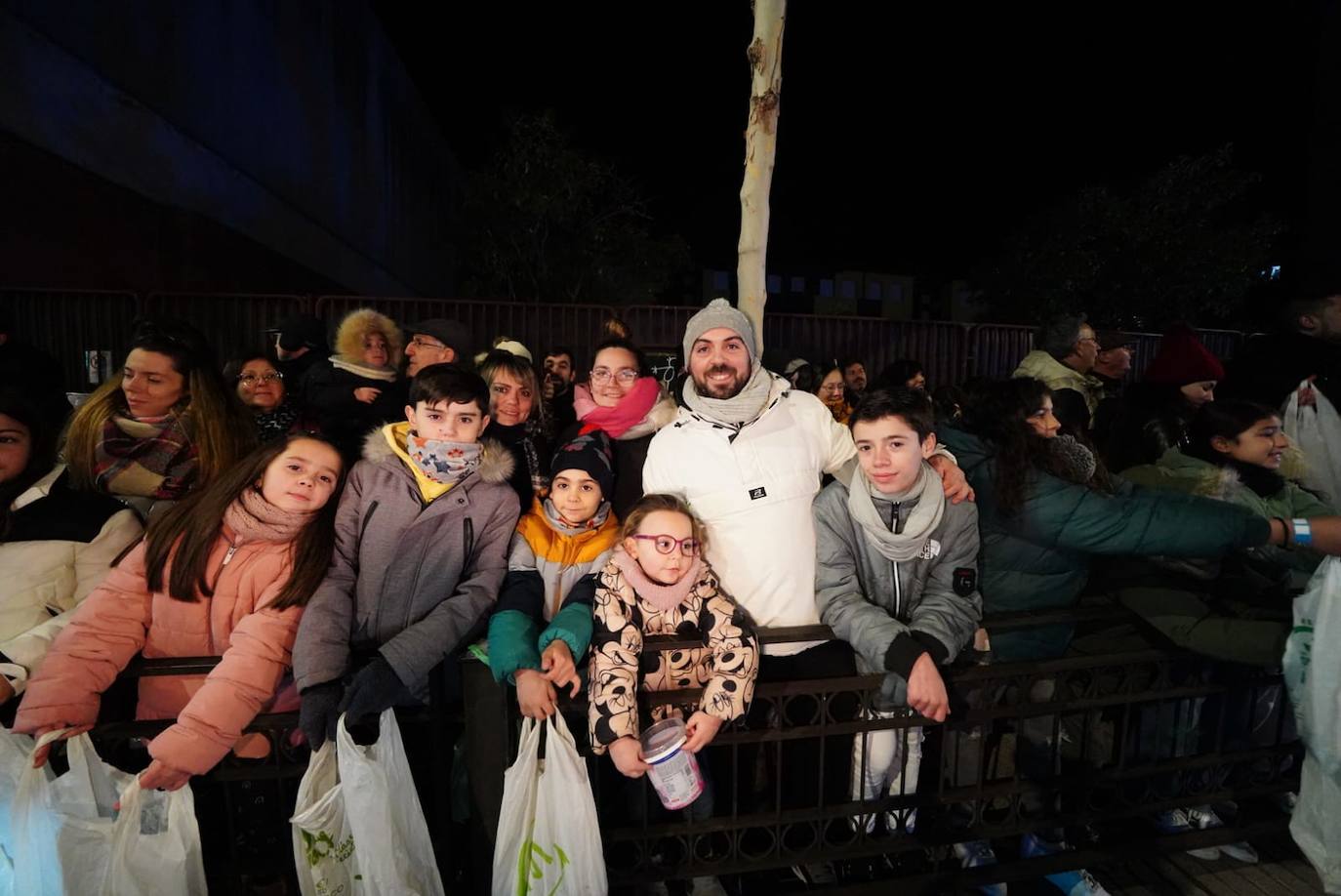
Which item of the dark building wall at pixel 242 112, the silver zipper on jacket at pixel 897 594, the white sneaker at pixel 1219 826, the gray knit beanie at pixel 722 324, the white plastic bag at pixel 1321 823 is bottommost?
the white sneaker at pixel 1219 826

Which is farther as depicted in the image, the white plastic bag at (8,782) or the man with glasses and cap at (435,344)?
the man with glasses and cap at (435,344)

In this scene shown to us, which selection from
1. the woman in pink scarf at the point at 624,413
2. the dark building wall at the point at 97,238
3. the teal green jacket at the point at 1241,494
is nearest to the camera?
the teal green jacket at the point at 1241,494

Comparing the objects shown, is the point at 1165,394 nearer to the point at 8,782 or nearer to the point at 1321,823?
the point at 1321,823

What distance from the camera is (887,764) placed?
8.04 ft

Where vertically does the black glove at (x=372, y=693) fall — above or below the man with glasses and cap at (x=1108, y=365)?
below

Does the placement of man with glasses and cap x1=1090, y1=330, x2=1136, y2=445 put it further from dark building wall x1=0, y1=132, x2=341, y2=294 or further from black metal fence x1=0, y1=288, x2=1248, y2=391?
dark building wall x1=0, y1=132, x2=341, y2=294

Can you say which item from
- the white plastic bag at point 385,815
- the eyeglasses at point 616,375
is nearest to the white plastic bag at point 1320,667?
the eyeglasses at point 616,375

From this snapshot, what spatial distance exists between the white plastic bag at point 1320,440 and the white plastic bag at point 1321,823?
7.52 feet

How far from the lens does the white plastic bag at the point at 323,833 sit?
194 cm

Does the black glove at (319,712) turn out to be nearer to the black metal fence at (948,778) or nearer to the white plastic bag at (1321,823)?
the black metal fence at (948,778)

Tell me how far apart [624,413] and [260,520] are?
1.51m

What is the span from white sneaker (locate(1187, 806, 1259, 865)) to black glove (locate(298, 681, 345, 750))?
335 centimetres

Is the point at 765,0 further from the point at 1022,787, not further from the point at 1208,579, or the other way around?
the point at 1022,787

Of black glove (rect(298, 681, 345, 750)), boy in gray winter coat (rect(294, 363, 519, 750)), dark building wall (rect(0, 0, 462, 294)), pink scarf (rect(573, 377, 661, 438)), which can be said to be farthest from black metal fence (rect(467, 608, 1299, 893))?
dark building wall (rect(0, 0, 462, 294))
